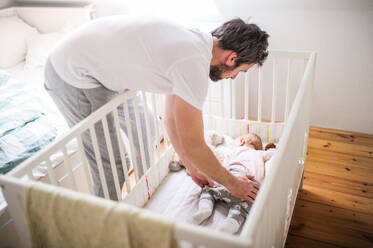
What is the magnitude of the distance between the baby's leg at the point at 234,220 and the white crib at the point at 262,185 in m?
0.16

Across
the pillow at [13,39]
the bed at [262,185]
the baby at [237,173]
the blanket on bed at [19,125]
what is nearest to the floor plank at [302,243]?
the bed at [262,185]

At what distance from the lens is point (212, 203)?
4.66 feet

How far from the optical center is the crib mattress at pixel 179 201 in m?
1.42

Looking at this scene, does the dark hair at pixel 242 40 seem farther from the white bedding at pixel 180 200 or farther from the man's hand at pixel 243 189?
the white bedding at pixel 180 200

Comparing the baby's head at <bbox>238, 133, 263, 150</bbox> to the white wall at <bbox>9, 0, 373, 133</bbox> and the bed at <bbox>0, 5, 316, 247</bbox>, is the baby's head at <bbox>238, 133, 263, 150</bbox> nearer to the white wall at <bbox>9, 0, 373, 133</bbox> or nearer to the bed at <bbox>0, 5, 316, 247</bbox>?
the bed at <bbox>0, 5, 316, 247</bbox>

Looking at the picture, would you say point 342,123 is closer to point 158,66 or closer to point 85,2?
point 158,66

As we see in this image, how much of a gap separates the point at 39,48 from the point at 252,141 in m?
1.79

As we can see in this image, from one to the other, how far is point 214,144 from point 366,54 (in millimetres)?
1106

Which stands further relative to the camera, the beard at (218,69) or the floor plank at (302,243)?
the floor plank at (302,243)

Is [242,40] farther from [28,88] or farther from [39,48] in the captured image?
[39,48]

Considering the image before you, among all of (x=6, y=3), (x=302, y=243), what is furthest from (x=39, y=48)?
(x=302, y=243)

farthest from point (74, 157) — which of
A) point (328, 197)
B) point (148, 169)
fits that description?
point (328, 197)

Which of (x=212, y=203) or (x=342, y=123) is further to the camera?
(x=342, y=123)

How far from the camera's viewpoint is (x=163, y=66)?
1098mm
